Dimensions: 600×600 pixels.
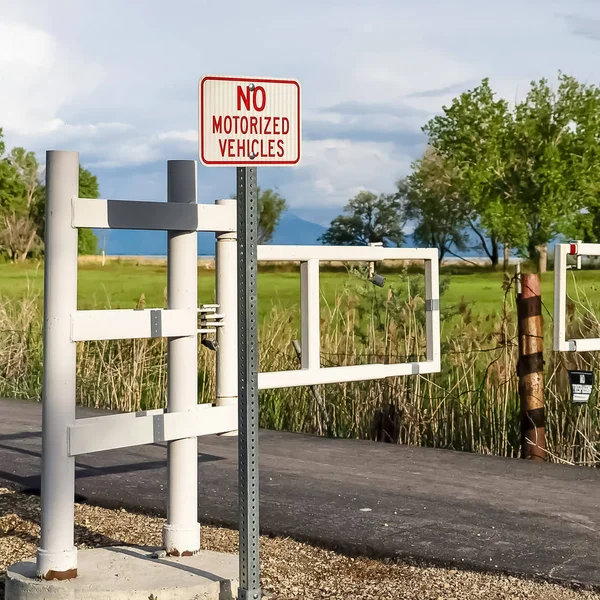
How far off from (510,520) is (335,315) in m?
5.36

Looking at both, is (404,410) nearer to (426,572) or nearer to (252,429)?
(426,572)

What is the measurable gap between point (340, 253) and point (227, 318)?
152 cm

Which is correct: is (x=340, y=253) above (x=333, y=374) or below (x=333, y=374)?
above

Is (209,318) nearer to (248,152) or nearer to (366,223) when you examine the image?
(248,152)

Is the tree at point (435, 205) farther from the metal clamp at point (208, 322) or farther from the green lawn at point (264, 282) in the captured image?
the metal clamp at point (208, 322)

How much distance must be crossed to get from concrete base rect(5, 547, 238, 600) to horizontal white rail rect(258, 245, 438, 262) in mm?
1930

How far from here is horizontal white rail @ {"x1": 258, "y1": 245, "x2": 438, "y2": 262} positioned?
20.6ft

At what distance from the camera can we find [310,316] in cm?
638

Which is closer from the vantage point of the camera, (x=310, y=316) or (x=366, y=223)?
(x=310, y=316)

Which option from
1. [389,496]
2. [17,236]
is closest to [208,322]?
[389,496]

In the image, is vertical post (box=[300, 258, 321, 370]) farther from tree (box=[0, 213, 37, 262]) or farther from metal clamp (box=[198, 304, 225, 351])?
tree (box=[0, 213, 37, 262])

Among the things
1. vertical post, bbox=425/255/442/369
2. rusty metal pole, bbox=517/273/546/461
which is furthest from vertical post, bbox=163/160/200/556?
rusty metal pole, bbox=517/273/546/461

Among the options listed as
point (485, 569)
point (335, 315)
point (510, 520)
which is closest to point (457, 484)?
point (510, 520)

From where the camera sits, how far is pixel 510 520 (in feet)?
19.5
